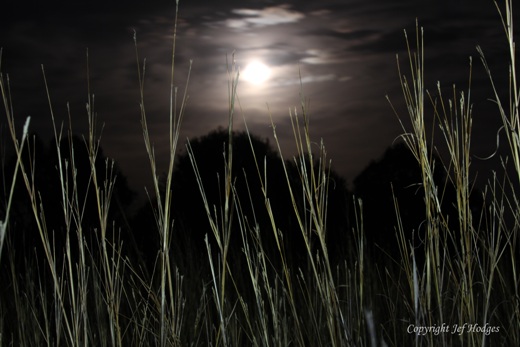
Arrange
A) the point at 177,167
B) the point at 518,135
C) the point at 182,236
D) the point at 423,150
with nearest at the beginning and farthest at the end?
the point at 518,135 → the point at 423,150 → the point at 182,236 → the point at 177,167

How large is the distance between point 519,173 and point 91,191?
4708 mm

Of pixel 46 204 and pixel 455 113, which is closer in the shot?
pixel 455 113

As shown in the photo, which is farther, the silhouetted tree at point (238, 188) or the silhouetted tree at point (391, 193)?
the silhouetted tree at point (238, 188)

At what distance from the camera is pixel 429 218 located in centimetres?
134

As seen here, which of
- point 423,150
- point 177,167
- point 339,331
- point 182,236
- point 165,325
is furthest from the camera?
point 177,167

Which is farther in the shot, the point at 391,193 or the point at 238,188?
the point at 238,188

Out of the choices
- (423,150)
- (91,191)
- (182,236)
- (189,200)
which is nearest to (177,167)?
(189,200)

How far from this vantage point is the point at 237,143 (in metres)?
5.45

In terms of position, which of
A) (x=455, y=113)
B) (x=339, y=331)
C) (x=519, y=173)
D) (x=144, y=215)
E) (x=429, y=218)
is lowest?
(x=144, y=215)

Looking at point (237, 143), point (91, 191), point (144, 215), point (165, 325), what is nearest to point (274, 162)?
point (237, 143)

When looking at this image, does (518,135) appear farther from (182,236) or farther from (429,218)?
(182,236)

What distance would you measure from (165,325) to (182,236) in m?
2.37

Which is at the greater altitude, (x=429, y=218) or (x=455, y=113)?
(x=455, y=113)

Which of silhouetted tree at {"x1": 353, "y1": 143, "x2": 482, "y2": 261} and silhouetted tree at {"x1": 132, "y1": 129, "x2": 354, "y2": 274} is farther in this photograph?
silhouetted tree at {"x1": 132, "y1": 129, "x2": 354, "y2": 274}
